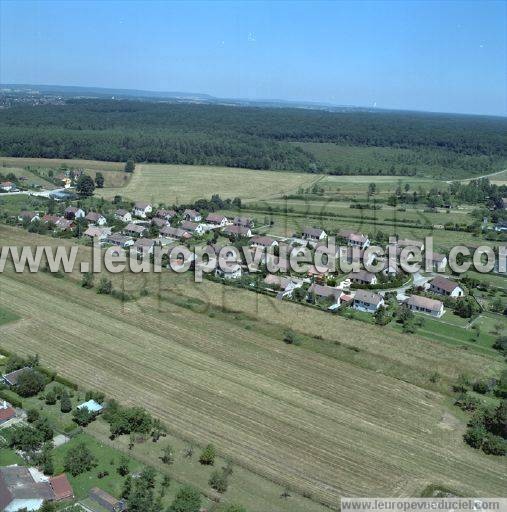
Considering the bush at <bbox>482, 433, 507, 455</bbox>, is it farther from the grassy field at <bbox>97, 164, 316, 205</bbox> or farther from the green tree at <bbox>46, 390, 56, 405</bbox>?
the grassy field at <bbox>97, 164, 316, 205</bbox>

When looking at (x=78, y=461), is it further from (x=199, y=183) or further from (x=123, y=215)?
(x=199, y=183)

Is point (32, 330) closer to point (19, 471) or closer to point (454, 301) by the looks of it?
point (19, 471)

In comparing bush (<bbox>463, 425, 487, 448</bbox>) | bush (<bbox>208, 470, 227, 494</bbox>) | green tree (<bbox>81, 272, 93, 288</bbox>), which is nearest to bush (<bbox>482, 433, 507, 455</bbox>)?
bush (<bbox>463, 425, 487, 448</bbox>)

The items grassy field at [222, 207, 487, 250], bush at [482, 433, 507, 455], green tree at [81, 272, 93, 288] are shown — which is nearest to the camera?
bush at [482, 433, 507, 455]

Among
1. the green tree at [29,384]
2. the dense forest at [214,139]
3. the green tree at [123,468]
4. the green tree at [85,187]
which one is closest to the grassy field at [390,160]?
the dense forest at [214,139]

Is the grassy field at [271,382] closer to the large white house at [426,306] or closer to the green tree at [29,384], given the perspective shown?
the green tree at [29,384]

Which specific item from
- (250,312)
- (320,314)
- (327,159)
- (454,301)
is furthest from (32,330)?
(327,159)

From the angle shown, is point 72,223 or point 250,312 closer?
point 250,312
